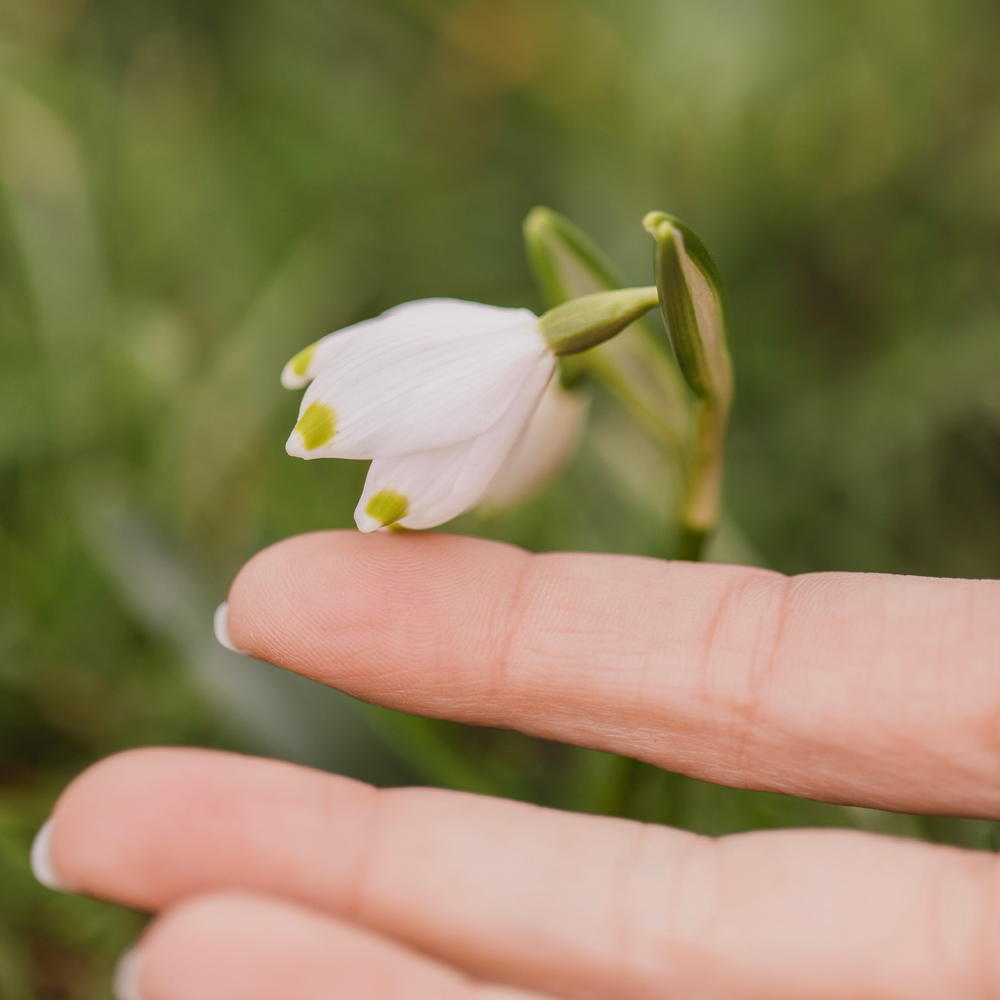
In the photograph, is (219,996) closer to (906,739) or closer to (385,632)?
(385,632)

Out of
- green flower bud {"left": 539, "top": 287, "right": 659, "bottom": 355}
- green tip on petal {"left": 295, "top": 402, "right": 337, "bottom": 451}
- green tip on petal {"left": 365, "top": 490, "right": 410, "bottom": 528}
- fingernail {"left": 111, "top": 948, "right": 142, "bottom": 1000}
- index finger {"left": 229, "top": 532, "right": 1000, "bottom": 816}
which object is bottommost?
fingernail {"left": 111, "top": 948, "right": 142, "bottom": 1000}

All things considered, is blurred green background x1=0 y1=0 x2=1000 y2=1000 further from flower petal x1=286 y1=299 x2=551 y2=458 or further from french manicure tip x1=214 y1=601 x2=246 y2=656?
flower petal x1=286 y1=299 x2=551 y2=458

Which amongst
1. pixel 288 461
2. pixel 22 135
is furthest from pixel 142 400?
pixel 22 135

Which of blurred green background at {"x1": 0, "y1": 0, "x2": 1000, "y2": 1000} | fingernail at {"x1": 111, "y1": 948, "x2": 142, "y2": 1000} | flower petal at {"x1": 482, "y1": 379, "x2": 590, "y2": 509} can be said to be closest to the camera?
fingernail at {"x1": 111, "y1": 948, "x2": 142, "y2": 1000}

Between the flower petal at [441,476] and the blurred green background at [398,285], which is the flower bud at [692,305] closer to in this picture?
the flower petal at [441,476]

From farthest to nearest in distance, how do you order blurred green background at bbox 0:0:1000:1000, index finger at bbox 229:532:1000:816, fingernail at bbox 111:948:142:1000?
blurred green background at bbox 0:0:1000:1000 < index finger at bbox 229:532:1000:816 < fingernail at bbox 111:948:142:1000

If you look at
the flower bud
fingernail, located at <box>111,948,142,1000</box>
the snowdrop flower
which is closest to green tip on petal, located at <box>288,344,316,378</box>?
the snowdrop flower

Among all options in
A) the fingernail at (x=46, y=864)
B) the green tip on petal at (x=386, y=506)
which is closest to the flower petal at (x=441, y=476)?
the green tip on petal at (x=386, y=506)
